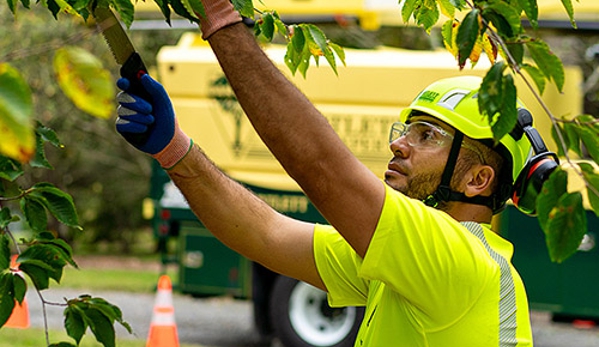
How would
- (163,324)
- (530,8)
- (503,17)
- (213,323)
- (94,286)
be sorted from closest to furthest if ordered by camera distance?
(503,17), (530,8), (163,324), (213,323), (94,286)

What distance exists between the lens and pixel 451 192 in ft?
8.47

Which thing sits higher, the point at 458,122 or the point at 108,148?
the point at 458,122

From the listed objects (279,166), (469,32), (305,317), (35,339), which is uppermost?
(469,32)

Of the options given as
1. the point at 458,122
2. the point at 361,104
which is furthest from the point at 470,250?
the point at 361,104

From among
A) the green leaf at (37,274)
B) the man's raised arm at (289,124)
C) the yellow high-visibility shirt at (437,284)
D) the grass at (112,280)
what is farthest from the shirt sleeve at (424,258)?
the grass at (112,280)

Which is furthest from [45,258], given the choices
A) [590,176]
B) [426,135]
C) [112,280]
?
[112,280]

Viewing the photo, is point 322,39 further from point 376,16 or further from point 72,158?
point 72,158

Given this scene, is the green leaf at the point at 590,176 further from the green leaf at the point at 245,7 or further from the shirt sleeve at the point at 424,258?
the green leaf at the point at 245,7

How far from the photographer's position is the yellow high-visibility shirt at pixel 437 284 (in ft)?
6.98

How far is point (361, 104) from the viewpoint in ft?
29.1

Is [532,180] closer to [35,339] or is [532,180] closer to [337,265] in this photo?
[337,265]

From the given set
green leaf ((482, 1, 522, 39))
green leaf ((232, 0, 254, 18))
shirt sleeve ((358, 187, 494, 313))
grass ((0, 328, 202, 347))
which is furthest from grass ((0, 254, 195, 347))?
green leaf ((482, 1, 522, 39))

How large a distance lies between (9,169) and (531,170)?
125 centimetres

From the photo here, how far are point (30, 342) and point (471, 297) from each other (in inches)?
285
